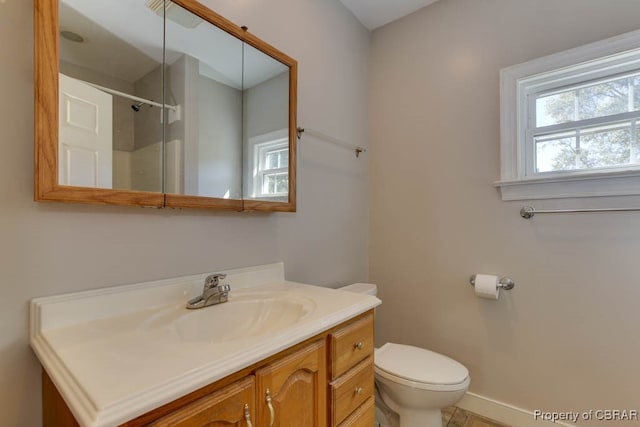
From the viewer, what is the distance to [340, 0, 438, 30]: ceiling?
1.93 metres

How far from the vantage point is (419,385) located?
1.35 metres

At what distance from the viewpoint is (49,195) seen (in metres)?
0.79

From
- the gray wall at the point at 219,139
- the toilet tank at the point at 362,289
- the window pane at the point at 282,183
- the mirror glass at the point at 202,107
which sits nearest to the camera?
the mirror glass at the point at 202,107

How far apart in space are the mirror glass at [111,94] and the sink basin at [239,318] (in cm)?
46

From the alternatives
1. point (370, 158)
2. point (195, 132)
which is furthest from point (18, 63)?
point (370, 158)

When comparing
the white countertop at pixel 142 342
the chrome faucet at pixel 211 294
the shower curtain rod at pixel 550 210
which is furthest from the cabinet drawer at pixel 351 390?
the shower curtain rod at pixel 550 210

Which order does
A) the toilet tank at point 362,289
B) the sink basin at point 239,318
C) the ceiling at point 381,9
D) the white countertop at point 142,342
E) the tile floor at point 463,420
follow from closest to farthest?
1. the white countertop at point 142,342
2. the sink basin at point 239,318
3. the tile floor at point 463,420
4. the toilet tank at point 362,289
5. the ceiling at point 381,9

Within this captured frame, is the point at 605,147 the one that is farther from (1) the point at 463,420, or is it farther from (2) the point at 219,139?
(2) the point at 219,139

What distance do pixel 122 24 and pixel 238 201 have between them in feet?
2.30

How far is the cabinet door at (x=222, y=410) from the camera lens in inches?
22.3

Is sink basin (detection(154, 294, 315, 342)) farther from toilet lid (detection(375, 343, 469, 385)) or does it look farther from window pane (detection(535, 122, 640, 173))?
window pane (detection(535, 122, 640, 173))

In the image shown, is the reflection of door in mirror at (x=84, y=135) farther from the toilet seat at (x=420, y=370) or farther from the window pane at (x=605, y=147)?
the window pane at (x=605, y=147)

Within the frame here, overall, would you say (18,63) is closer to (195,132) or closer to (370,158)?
(195,132)

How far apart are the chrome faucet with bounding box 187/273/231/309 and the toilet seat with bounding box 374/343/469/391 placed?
0.89m
